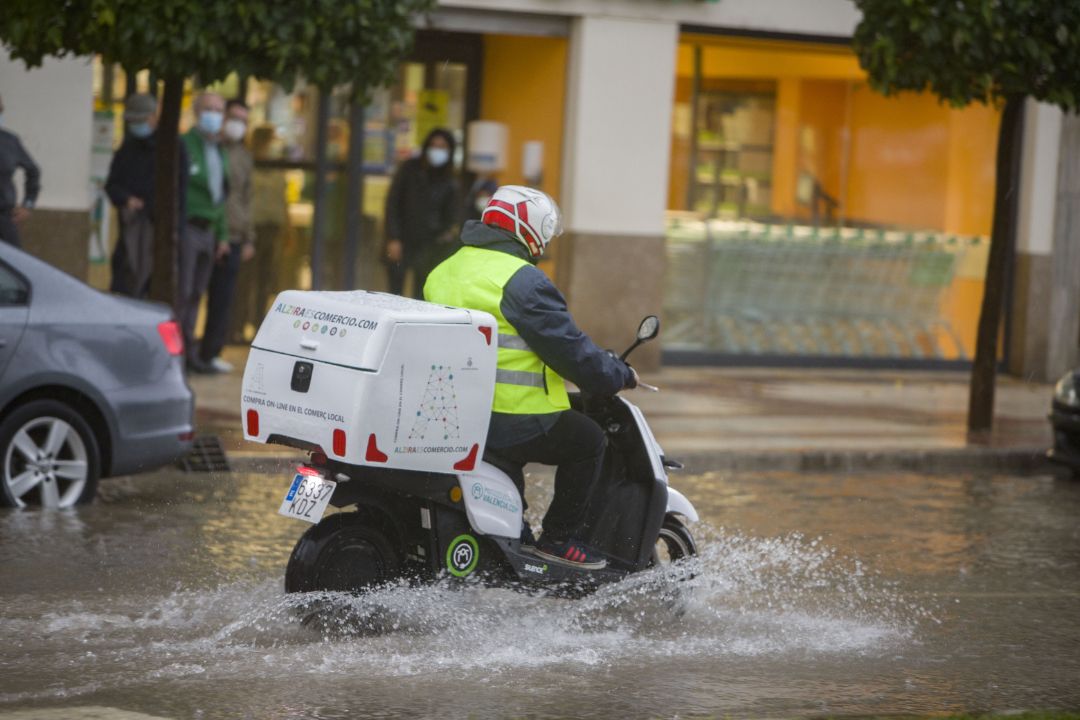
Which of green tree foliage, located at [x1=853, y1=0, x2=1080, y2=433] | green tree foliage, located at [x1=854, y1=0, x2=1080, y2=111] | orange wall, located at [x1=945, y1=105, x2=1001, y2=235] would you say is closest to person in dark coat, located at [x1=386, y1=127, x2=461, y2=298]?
green tree foliage, located at [x1=853, y1=0, x2=1080, y2=433]

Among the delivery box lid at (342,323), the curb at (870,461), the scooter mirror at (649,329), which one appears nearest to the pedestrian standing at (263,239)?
the curb at (870,461)

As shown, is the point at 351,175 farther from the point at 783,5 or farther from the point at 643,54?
the point at 783,5

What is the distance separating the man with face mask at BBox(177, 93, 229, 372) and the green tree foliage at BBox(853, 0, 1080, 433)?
16.3 feet

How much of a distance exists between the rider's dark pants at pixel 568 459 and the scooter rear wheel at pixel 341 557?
58 cm

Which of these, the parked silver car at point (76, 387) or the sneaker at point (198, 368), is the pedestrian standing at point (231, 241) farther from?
the parked silver car at point (76, 387)

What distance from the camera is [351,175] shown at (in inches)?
667

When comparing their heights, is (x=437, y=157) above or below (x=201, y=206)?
above

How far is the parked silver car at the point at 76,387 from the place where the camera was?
9.09 metres

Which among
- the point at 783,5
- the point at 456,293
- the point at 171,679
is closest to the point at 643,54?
the point at 783,5

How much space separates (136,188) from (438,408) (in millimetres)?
8069

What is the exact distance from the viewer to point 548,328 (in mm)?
6836

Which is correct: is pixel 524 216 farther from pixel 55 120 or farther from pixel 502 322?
pixel 55 120

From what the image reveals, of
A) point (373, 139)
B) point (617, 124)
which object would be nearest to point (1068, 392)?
point (617, 124)

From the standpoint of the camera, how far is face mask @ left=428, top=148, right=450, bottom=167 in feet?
51.3
